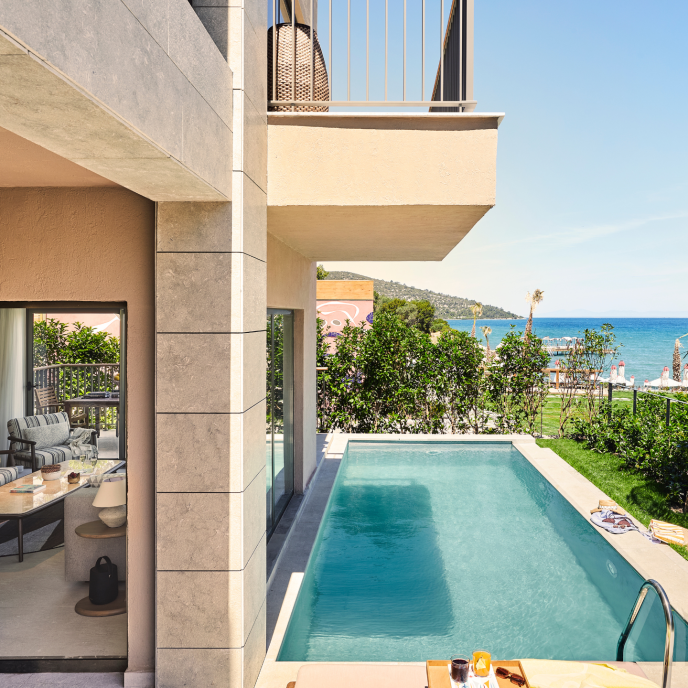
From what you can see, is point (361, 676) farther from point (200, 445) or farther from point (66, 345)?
point (66, 345)

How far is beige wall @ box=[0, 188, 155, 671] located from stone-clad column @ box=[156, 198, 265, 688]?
0.74 ft

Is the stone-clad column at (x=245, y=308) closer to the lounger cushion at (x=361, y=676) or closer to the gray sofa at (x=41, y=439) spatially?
the lounger cushion at (x=361, y=676)

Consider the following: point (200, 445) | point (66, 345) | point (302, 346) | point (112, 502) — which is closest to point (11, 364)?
point (66, 345)

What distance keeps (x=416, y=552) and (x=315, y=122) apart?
505cm

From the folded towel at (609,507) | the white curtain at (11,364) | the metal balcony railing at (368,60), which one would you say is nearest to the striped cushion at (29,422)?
the white curtain at (11,364)

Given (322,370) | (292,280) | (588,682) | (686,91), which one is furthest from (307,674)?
(686,91)

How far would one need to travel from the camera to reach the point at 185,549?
3.20 metres

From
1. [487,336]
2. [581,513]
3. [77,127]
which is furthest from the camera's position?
[487,336]

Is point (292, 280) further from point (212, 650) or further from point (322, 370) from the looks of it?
point (322, 370)

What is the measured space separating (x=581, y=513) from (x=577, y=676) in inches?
171

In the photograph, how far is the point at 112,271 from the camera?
3381 millimetres

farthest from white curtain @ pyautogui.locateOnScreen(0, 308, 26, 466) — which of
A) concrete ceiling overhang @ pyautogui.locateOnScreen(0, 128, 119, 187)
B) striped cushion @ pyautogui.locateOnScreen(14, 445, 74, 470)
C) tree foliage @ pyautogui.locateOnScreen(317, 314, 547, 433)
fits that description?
concrete ceiling overhang @ pyautogui.locateOnScreen(0, 128, 119, 187)

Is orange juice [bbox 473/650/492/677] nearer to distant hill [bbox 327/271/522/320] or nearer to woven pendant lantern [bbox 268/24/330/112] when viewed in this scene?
woven pendant lantern [bbox 268/24/330/112]

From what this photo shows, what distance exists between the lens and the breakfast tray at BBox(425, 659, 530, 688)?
2.82 metres
